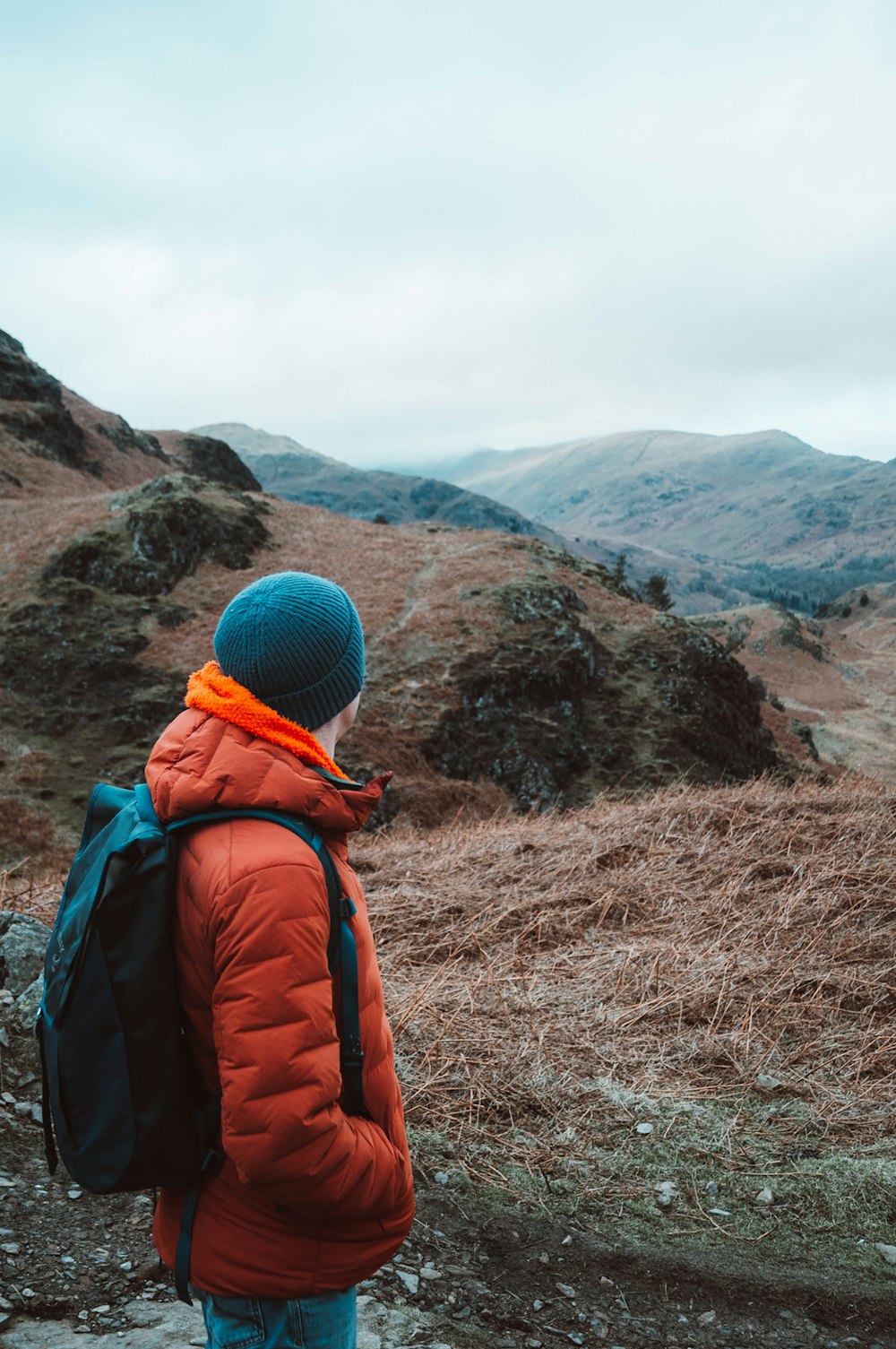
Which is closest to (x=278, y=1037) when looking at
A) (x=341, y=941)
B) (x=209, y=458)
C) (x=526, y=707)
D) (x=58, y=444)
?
(x=341, y=941)

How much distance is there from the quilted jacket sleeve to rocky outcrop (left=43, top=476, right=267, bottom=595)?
2086cm

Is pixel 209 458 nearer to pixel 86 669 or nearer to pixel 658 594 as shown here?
pixel 658 594

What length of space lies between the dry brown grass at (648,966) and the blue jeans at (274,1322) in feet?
7.52

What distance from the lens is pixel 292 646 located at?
1938 millimetres

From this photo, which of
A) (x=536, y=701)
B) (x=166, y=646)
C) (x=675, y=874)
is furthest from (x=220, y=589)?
(x=675, y=874)

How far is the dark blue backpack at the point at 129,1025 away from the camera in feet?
5.49

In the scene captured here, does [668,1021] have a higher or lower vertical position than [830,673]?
lower

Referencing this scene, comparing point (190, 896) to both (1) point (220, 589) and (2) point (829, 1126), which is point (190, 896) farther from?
(1) point (220, 589)

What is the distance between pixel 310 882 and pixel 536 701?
1687 cm

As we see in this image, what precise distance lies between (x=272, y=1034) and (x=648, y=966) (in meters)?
4.14

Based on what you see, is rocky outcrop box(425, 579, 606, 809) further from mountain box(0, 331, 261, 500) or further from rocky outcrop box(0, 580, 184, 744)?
mountain box(0, 331, 261, 500)

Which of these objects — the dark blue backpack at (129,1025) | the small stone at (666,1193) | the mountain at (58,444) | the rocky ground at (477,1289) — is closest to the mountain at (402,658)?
the mountain at (58,444)

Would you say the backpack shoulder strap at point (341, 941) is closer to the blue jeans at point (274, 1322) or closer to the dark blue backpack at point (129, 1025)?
the dark blue backpack at point (129, 1025)

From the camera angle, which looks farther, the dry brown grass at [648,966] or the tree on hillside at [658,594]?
the tree on hillside at [658,594]
